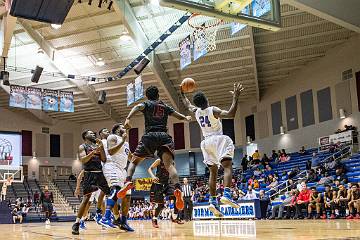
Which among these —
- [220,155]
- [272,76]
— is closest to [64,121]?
[272,76]

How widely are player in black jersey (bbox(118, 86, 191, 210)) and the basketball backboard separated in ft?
10.9

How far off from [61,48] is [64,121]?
13244 millimetres

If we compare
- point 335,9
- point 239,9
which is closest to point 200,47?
point 335,9

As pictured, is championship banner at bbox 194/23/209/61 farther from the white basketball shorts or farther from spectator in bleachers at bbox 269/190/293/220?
the white basketball shorts

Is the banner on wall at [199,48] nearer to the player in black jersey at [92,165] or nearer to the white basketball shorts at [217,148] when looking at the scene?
the player in black jersey at [92,165]

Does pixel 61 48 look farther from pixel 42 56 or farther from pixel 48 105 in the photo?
pixel 48 105

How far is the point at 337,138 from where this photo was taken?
72.9 feet

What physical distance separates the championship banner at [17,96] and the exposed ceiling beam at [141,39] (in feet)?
19.9

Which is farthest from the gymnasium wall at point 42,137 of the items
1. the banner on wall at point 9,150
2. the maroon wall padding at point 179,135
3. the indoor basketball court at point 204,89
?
the maroon wall padding at point 179,135

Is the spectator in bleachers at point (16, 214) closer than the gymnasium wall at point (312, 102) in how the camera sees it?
No

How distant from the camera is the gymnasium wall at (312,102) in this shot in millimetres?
23266

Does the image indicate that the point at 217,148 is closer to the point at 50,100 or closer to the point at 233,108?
the point at 233,108

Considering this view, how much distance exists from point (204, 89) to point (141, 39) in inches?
286

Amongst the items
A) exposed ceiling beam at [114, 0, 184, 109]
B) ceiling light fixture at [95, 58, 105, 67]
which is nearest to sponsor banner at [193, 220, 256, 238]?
exposed ceiling beam at [114, 0, 184, 109]
